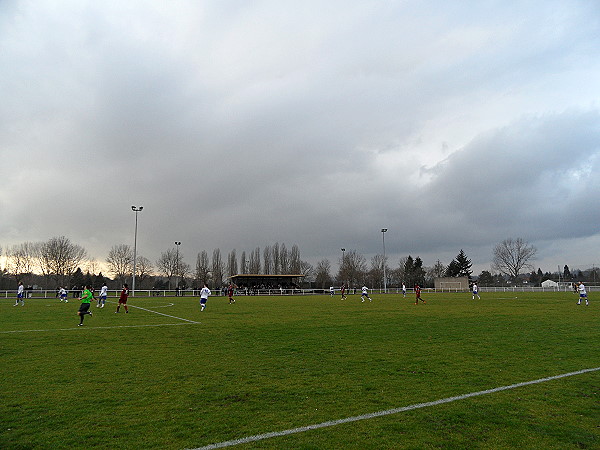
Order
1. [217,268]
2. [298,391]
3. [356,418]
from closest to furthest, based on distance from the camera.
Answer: [356,418] → [298,391] → [217,268]

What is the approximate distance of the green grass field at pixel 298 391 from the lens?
17.0ft

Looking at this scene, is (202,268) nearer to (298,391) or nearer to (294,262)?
(294,262)

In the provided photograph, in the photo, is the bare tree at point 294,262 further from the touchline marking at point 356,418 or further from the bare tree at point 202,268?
the touchline marking at point 356,418

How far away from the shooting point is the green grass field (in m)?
5.18

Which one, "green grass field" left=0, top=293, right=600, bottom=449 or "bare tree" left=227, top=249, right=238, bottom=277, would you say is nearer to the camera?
"green grass field" left=0, top=293, right=600, bottom=449

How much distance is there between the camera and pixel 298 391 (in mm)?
Result: 7195

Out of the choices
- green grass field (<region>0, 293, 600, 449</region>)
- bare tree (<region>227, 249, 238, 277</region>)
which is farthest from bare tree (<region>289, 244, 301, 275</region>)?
green grass field (<region>0, 293, 600, 449</region>)

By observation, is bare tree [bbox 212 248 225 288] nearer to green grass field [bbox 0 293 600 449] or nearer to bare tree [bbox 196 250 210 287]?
bare tree [bbox 196 250 210 287]

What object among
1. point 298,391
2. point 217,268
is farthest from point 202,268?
point 298,391

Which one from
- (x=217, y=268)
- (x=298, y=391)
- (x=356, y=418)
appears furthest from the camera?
(x=217, y=268)

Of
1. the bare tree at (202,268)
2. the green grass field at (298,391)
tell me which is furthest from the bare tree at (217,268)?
the green grass field at (298,391)

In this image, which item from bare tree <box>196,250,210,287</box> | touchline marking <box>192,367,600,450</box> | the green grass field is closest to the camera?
touchline marking <box>192,367,600,450</box>

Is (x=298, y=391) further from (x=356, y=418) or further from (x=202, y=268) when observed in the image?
(x=202, y=268)

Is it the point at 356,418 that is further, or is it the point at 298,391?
the point at 298,391
